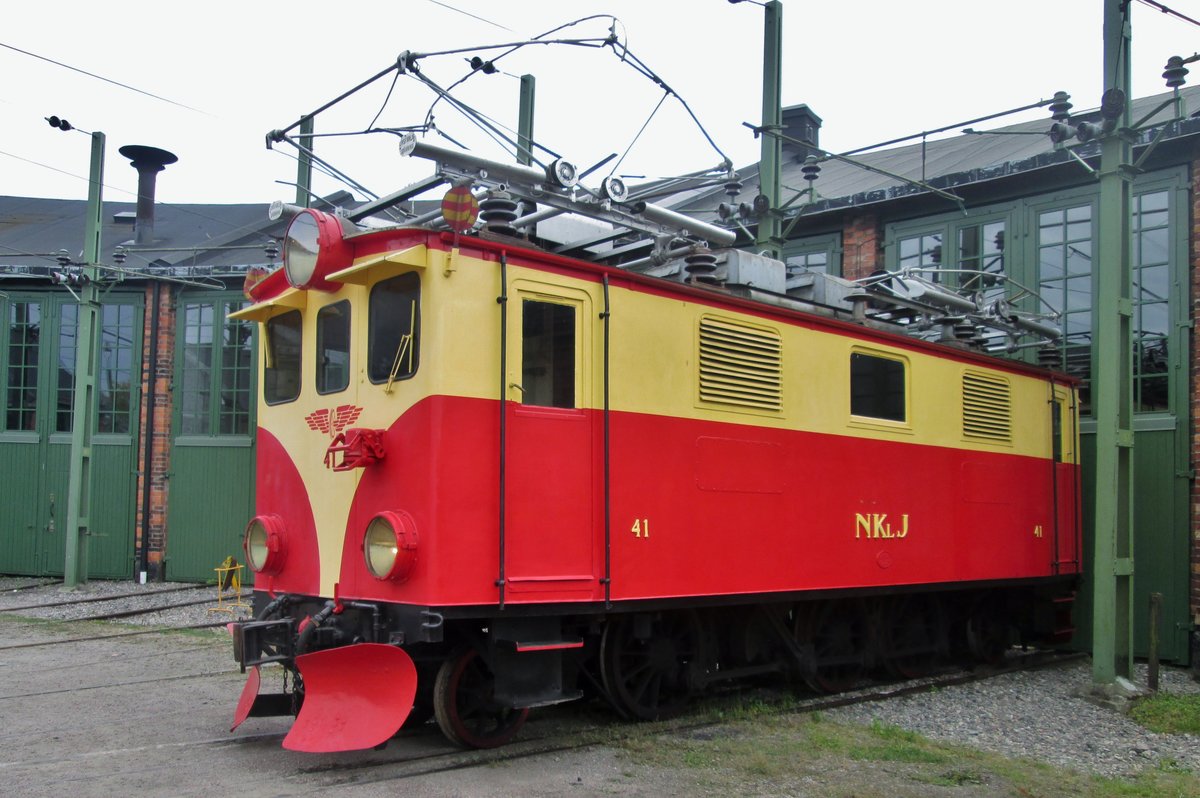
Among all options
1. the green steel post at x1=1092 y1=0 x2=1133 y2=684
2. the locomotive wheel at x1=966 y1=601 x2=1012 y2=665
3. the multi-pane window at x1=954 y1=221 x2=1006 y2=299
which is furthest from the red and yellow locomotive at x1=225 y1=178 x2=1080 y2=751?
the multi-pane window at x1=954 y1=221 x2=1006 y2=299

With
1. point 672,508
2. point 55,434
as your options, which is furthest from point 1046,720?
point 55,434

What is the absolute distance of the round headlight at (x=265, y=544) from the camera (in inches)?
284

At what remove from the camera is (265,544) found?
23.9ft

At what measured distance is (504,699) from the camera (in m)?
6.40

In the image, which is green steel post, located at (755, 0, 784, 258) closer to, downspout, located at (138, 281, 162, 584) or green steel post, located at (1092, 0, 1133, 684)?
green steel post, located at (1092, 0, 1133, 684)

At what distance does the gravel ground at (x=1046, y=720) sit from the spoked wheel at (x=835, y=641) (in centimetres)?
51

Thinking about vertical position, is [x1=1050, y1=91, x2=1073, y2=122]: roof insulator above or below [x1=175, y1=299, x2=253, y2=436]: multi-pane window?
above

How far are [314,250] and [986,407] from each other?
260 inches

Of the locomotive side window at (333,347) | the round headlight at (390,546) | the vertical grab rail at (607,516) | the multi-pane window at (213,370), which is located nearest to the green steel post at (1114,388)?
the vertical grab rail at (607,516)

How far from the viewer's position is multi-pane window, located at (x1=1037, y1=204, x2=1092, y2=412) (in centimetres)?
1209

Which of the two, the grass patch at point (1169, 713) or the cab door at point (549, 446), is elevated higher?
the cab door at point (549, 446)

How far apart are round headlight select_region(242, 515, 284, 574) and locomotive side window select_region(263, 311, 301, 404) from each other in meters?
0.87

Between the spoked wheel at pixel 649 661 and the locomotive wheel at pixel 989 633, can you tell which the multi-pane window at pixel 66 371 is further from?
the locomotive wheel at pixel 989 633

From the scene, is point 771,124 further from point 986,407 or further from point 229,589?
point 229,589
